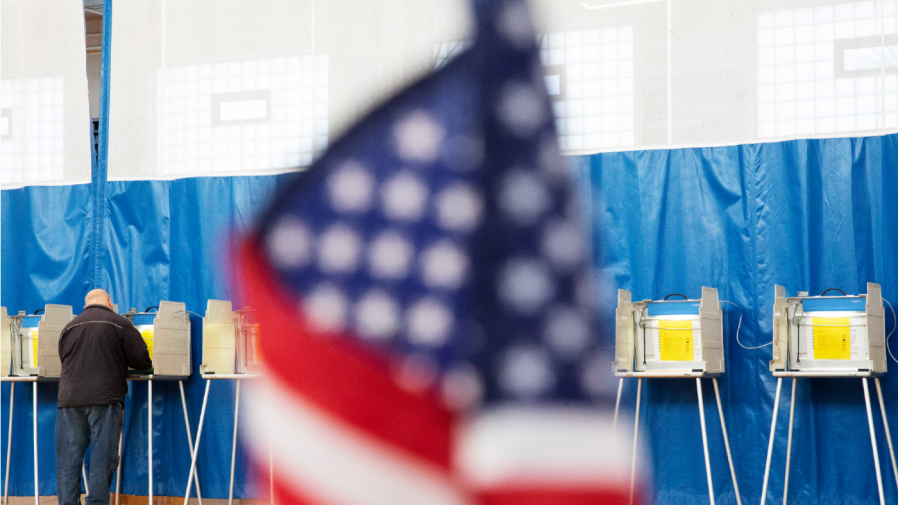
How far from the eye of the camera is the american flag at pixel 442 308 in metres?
0.59

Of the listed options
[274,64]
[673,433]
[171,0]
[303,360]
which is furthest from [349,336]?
[171,0]

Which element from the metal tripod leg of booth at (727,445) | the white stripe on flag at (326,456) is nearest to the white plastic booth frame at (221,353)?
the metal tripod leg of booth at (727,445)

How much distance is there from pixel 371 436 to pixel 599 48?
189 inches

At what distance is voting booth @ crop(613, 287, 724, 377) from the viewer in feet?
15.3

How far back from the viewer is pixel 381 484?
65 cm

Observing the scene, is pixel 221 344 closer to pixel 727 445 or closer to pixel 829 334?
pixel 727 445

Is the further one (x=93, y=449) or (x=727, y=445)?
(x=93, y=449)

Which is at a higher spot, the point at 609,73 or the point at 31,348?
the point at 609,73

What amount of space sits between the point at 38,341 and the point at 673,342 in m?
3.75

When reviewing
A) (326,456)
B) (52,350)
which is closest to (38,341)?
(52,350)

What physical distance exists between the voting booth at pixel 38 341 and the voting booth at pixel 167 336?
418mm

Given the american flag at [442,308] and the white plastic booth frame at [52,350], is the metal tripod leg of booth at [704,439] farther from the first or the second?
the american flag at [442,308]

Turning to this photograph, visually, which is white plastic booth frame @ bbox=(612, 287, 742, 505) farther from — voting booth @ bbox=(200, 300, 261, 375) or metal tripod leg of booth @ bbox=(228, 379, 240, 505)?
metal tripod leg of booth @ bbox=(228, 379, 240, 505)

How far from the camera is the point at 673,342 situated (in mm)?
4828
